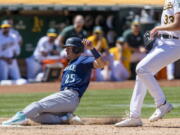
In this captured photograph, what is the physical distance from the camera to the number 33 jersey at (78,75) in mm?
8969

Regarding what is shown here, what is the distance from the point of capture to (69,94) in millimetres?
8898

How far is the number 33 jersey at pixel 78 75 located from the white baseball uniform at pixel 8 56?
35.3 feet

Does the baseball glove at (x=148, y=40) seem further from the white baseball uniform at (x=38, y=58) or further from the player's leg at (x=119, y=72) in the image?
the player's leg at (x=119, y=72)

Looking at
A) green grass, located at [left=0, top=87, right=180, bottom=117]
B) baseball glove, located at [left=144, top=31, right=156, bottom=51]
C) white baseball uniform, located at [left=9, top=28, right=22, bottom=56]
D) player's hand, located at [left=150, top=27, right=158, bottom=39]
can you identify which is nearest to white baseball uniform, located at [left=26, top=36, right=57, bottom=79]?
white baseball uniform, located at [left=9, top=28, right=22, bottom=56]

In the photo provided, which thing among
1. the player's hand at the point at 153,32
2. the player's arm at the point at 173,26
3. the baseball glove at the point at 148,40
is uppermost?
the player's arm at the point at 173,26

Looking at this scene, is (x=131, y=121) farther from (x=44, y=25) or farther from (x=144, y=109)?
(x=44, y=25)

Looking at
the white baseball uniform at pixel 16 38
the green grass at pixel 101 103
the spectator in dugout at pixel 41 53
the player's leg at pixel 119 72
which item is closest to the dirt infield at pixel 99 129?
the green grass at pixel 101 103

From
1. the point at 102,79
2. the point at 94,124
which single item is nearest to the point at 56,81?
the point at 102,79

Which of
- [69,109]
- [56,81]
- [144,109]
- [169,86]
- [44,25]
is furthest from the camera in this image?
[44,25]

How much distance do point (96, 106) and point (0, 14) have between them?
970cm

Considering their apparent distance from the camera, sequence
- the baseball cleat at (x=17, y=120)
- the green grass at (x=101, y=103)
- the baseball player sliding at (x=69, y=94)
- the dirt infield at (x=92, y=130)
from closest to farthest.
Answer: the dirt infield at (x=92, y=130)
the baseball cleat at (x=17, y=120)
the baseball player sliding at (x=69, y=94)
the green grass at (x=101, y=103)

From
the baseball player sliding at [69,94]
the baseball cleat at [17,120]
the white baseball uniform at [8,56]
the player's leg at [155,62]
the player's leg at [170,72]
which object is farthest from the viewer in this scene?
the player's leg at [170,72]

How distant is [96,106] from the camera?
1270 centimetres

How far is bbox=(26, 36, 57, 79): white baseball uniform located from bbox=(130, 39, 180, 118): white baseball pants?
11.8m
